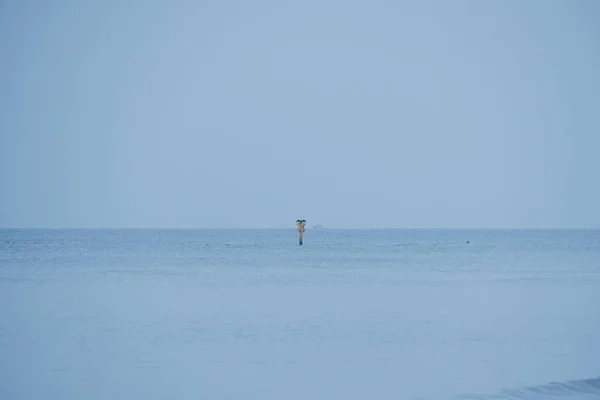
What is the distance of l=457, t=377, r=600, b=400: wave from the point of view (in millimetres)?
12117

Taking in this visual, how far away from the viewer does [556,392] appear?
490 inches

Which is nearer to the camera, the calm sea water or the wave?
the wave

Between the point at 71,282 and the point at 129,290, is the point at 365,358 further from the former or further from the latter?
the point at 71,282

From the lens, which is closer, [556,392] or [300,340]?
[556,392]

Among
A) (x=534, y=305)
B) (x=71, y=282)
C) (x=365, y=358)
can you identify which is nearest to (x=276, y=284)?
(x=71, y=282)

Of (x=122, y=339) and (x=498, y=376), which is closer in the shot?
(x=498, y=376)

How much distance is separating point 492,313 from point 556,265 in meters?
28.3

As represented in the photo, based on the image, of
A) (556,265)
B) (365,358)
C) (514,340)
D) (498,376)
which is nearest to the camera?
(498,376)

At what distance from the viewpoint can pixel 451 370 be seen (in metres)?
14.7

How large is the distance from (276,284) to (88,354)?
747 inches

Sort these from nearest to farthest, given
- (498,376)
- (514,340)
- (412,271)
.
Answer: (498,376) < (514,340) < (412,271)

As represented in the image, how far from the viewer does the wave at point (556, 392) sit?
12117mm

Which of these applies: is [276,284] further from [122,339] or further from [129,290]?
[122,339]

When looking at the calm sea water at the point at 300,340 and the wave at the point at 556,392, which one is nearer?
the wave at the point at 556,392
